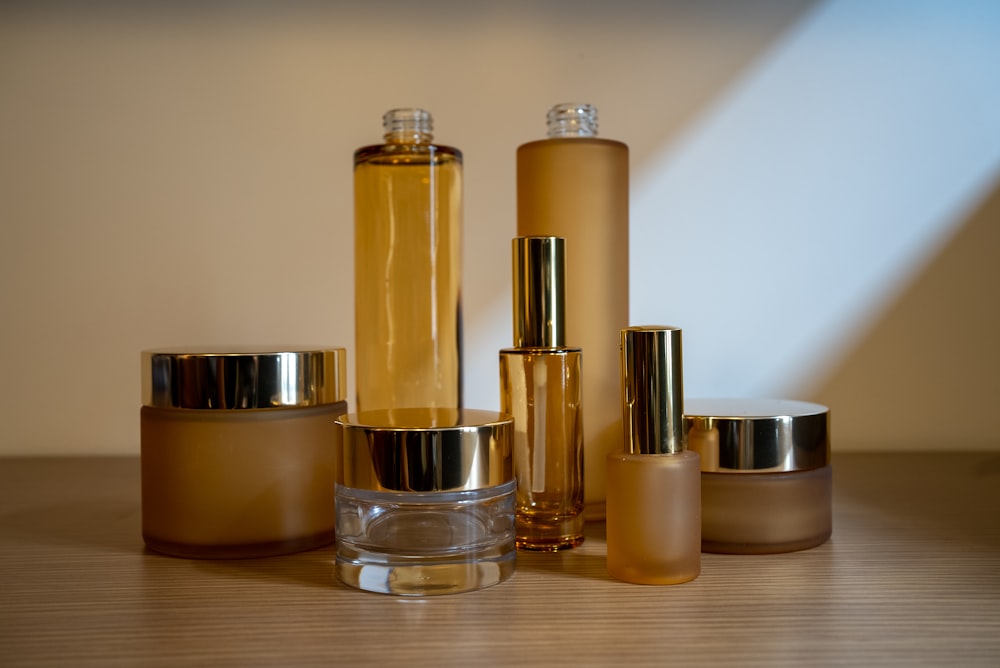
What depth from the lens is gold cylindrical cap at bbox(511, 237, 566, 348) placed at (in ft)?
1.76

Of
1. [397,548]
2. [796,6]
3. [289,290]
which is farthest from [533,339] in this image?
[796,6]

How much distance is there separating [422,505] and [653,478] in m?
0.12

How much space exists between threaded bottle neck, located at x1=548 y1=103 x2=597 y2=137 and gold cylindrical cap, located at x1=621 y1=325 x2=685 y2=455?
0.19 m

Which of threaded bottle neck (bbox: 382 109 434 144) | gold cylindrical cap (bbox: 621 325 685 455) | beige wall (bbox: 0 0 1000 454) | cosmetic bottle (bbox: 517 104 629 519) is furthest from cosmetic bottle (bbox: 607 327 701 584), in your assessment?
beige wall (bbox: 0 0 1000 454)

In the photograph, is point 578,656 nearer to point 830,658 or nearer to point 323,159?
point 830,658

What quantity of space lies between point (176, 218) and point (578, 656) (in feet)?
2.22

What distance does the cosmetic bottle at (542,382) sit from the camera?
536mm

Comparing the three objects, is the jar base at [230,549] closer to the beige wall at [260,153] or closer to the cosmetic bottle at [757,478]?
the cosmetic bottle at [757,478]

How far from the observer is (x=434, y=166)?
625 mm

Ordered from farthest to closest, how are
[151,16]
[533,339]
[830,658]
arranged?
[151,16]
[533,339]
[830,658]

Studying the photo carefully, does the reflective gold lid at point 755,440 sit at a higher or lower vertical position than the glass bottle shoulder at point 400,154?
lower

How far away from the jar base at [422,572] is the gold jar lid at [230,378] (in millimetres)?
110

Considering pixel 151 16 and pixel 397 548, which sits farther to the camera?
pixel 151 16

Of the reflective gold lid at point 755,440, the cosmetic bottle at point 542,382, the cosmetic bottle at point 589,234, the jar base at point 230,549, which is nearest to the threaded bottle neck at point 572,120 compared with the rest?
the cosmetic bottle at point 589,234
